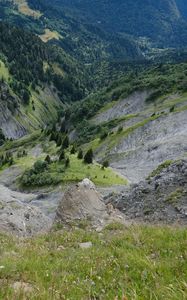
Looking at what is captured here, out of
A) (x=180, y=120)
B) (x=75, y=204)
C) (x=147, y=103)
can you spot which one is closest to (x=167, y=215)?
(x=75, y=204)

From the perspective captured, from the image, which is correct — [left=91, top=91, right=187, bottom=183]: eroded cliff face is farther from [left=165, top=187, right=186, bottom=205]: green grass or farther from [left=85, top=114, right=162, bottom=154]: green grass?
[left=165, top=187, right=186, bottom=205]: green grass

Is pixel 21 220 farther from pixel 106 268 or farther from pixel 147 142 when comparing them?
pixel 147 142

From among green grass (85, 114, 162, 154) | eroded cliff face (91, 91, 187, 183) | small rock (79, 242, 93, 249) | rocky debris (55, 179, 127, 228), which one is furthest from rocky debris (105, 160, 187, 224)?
green grass (85, 114, 162, 154)

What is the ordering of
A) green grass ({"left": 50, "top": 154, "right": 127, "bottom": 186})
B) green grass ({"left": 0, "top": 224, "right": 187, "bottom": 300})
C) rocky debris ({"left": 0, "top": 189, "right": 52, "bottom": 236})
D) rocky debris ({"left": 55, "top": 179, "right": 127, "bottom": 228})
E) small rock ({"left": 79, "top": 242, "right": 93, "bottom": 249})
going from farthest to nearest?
green grass ({"left": 50, "top": 154, "right": 127, "bottom": 186}), rocky debris ({"left": 0, "top": 189, "right": 52, "bottom": 236}), rocky debris ({"left": 55, "top": 179, "right": 127, "bottom": 228}), small rock ({"left": 79, "top": 242, "right": 93, "bottom": 249}), green grass ({"left": 0, "top": 224, "right": 187, "bottom": 300})

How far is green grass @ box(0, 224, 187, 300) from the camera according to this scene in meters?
6.79

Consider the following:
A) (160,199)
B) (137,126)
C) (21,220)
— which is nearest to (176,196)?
(160,199)

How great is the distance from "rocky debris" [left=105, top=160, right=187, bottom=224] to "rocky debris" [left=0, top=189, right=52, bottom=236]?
18.5 feet

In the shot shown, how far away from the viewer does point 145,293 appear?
671 cm

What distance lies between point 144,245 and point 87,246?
6.86ft

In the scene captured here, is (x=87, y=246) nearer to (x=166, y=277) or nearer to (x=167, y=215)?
(x=166, y=277)

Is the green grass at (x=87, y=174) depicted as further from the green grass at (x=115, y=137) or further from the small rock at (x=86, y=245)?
the small rock at (x=86, y=245)

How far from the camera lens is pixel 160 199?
29.3 m

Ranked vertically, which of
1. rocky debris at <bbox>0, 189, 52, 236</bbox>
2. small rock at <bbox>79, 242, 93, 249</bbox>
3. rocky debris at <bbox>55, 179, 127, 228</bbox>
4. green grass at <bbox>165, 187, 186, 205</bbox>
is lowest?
rocky debris at <bbox>0, 189, 52, 236</bbox>

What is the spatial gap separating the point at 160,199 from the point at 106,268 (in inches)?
829
